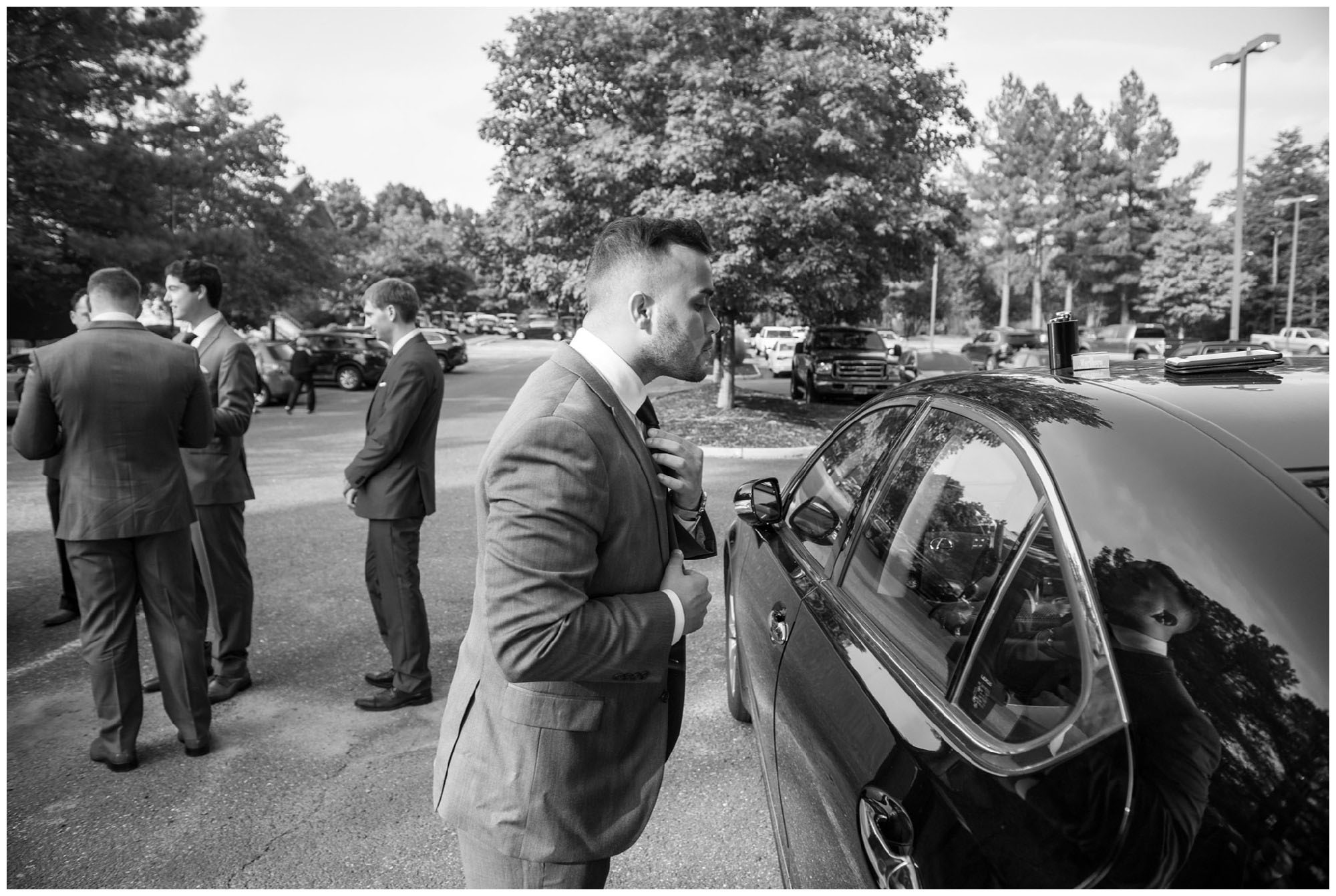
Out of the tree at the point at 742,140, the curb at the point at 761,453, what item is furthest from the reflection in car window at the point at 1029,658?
the tree at the point at 742,140

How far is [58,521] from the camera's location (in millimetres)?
5328

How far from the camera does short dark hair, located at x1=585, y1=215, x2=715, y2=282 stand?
170 centimetres

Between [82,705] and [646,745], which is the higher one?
[646,745]

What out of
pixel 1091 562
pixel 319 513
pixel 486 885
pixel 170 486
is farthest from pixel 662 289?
pixel 319 513

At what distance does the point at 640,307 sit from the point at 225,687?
3.64 metres

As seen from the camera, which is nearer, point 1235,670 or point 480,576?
point 1235,670

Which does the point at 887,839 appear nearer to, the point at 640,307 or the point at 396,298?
the point at 640,307

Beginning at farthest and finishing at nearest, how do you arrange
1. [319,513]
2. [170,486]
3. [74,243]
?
[74,243], [319,513], [170,486]

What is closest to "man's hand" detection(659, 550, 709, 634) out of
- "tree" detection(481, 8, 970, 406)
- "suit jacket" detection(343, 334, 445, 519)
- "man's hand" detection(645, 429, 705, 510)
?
"man's hand" detection(645, 429, 705, 510)

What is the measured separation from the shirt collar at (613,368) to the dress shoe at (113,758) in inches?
122

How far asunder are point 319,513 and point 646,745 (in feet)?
24.2

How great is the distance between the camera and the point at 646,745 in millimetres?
1764

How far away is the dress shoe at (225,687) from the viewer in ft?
13.8

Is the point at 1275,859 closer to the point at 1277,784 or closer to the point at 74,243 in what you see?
the point at 1277,784
